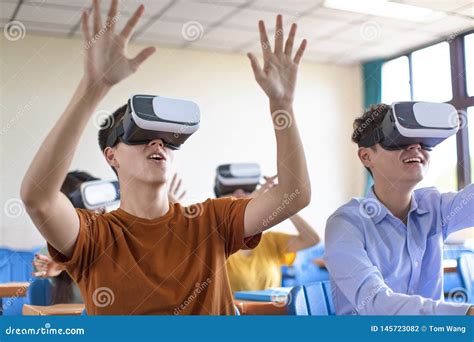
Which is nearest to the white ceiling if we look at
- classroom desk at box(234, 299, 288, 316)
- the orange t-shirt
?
the orange t-shirt

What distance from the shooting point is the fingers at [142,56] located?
0.86 m

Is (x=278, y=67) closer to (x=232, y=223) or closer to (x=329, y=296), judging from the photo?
(x=232, y=223)

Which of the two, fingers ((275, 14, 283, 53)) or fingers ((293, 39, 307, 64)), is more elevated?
fingers ((275, 14, 283, 53))

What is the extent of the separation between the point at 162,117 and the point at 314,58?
92 centimetres

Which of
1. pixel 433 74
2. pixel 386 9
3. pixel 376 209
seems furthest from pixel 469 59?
pixel 376 209

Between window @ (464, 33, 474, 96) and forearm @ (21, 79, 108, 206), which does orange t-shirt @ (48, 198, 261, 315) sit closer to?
forearm @ (21, 79, 108, 206)

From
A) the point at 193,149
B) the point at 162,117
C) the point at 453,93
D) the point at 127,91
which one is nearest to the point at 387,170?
the point at 453,93

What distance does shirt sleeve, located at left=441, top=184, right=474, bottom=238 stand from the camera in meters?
1.35

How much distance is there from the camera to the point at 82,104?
34.7 inches

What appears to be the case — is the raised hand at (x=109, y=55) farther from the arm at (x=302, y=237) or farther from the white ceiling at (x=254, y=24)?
the arm at (x=302, y=237)

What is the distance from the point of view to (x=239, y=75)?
2.10 m

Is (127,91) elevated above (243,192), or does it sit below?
above

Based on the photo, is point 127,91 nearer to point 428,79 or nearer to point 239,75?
point 239,75

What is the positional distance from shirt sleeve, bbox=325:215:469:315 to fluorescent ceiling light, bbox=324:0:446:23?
613mm
